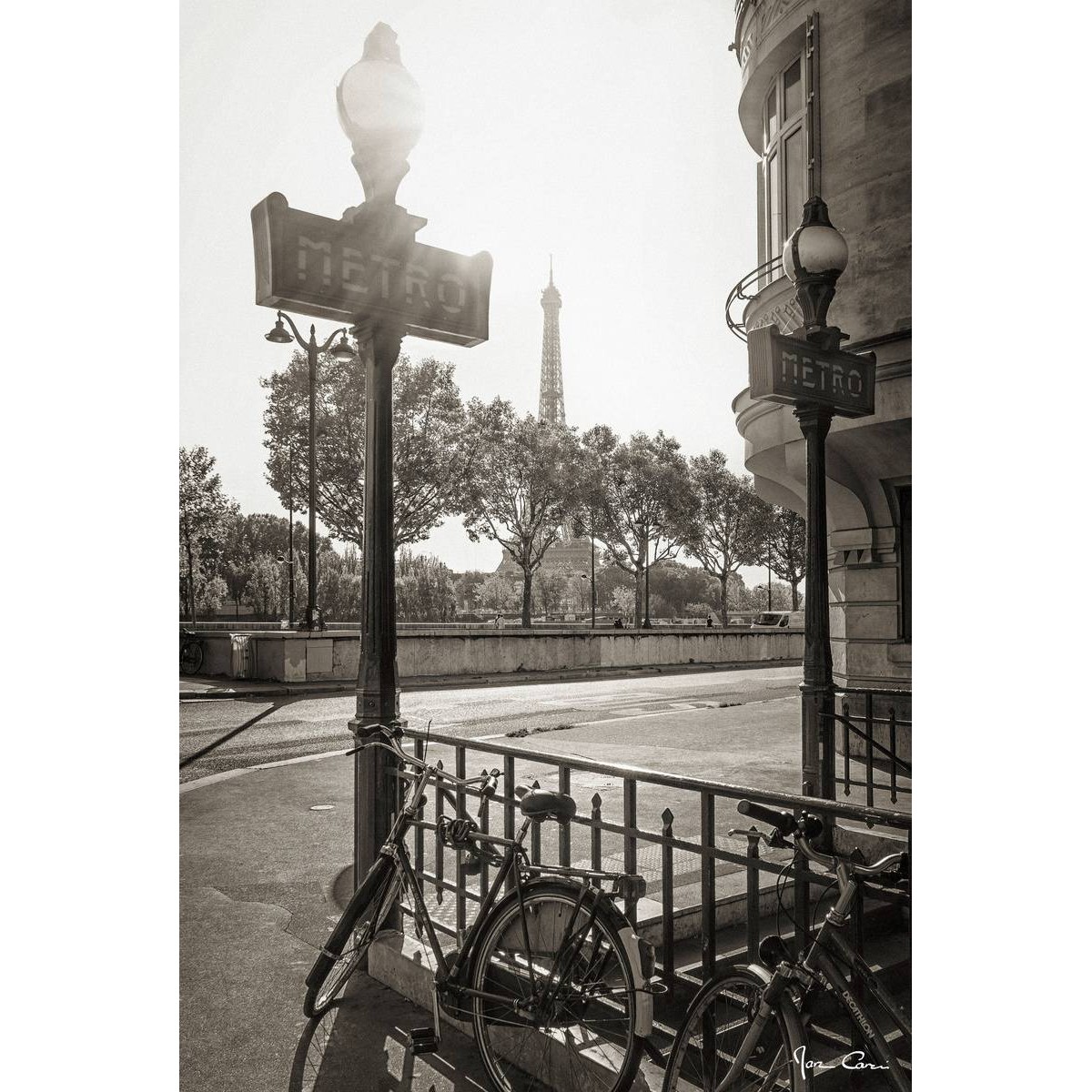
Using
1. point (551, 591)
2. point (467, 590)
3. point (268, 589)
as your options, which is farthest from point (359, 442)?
point (551, 591)

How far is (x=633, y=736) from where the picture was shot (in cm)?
1188

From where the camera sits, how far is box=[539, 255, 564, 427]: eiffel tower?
251 ft

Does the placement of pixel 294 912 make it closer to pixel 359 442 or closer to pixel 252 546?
pixel 252 546

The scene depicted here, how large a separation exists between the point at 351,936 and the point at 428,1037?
0.62 meters

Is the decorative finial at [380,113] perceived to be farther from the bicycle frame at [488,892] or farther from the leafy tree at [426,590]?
the leafy tree at [426,590]

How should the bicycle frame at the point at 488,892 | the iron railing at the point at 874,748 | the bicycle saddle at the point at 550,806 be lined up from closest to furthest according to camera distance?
the bicycle frame at the point at 488,892 → the bicycle saddle at the point at 550,806 → the iron railing at the point at 874,748

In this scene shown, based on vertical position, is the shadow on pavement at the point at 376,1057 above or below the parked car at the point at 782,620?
above

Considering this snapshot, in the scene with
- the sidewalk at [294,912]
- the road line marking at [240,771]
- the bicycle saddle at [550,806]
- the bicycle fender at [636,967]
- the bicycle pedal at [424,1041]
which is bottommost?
the road line marking at [240,771]

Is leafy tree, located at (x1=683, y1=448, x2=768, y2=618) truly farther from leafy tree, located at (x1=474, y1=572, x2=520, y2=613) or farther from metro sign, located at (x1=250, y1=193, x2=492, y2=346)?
metro sign, located at (x1=250, y1=193, x2=492, y2=346)

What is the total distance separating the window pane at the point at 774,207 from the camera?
9961 millimetres

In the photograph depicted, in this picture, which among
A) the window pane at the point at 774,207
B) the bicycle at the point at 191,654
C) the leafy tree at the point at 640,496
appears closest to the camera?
the window pane at the point at 774,207

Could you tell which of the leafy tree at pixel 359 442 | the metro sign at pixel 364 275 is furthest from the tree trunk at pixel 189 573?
the leafy tree at pixel 359 442
